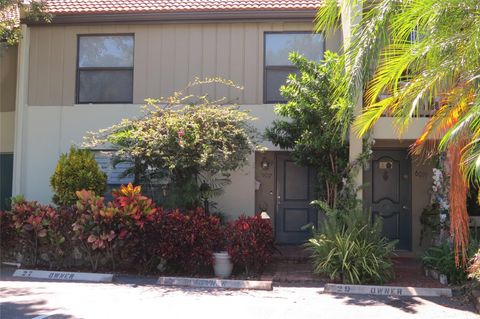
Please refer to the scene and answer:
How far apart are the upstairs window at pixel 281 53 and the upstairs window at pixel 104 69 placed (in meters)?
3.21

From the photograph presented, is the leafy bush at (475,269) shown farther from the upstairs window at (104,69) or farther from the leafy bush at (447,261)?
the upstairs window at (104,69)

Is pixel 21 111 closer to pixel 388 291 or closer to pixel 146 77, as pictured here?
pixel 146 77

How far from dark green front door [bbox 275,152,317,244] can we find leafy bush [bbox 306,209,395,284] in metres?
2.80

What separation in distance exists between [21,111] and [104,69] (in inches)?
85.6

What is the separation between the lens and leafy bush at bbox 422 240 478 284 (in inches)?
338

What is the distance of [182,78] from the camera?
12.2 m

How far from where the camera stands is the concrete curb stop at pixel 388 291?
833 centimetres

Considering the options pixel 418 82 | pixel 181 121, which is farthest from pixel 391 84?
pixel 181 121

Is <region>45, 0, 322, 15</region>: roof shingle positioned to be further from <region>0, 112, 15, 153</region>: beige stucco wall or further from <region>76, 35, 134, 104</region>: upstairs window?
<region>0, 112, 15, 153</region>: beige stucco wall

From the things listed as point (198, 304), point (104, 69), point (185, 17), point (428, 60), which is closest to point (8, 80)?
point (104, 69)

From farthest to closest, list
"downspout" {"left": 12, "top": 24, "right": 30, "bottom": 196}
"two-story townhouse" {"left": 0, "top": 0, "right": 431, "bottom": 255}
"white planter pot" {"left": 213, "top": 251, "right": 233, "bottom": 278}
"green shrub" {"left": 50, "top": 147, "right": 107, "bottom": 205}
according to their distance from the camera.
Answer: "downspout" {"left": 12, "top": 24, "right": 30, "bottom": 196} < "two-story townhouse" {"left": 0, "top": 0, "right": 431, "bottom": 255} < "green shrub" {"left": 50, "top": 147, "right": 107, "bottom": 205} < "white planter pot" {"left": 213, "top": 251, "right": 233, "bottom": 278}

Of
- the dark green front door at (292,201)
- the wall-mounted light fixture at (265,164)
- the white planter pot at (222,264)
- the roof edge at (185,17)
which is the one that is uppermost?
the roof edge at (185,17)

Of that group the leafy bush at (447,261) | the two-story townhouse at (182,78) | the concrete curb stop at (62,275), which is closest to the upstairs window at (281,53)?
the two-story townhouse at (182,78)

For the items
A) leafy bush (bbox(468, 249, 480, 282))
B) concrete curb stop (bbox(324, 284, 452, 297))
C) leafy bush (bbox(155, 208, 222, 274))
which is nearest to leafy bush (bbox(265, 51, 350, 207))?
concrete curb stop (bbox(324, 284, 452, 297))
